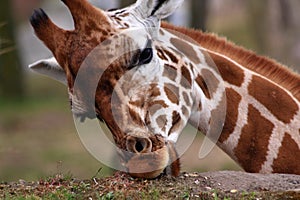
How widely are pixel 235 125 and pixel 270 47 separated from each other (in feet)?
58.7

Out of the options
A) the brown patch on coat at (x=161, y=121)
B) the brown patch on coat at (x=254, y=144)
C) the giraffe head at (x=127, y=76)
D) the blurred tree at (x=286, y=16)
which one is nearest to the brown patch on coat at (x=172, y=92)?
the giraffe head at (x=127, y=76)

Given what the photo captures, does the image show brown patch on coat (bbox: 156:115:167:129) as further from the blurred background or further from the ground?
the blurred background

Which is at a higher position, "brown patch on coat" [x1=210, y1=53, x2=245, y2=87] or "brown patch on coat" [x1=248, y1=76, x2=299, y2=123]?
"brown patch on coat" [x1=210, y1=53, x2=245, y2=87]

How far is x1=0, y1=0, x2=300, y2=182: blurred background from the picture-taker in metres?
15.9

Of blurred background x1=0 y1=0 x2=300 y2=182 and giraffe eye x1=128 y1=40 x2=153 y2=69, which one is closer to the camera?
giraffe eye x1=128 y1=40 x2=153 y2=69

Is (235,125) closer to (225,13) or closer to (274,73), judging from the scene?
(274,73)

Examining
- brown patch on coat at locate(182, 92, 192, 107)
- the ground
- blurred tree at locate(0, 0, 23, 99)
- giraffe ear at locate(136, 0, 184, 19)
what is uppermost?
giraffe ear at locate(136, 0, 184, 19)

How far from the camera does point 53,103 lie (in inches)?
939

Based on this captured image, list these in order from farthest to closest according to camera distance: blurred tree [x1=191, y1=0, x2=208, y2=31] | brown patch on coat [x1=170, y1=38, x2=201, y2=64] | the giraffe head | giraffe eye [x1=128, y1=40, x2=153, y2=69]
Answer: blurred tree [x1=191, y1=0, x2=208, y2=31]
brown patch on coat [x1=170, y1=38, x2=201, y2=64]
giraffe eye [x1=128, y1=40, x2=153, y2=69]
the giraffe head

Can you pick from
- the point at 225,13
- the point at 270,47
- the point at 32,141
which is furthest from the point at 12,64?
the point at 225,13

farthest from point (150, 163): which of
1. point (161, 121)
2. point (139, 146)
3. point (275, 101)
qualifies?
point (275, 101)

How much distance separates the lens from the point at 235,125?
23.7 feet

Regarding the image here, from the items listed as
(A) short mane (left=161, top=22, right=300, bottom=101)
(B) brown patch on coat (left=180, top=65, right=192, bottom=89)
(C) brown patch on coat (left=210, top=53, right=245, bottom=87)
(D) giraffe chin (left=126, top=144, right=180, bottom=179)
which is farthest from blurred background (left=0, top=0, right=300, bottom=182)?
(D) giraffe chin (left=126, top=144, right=180, bottom=179)

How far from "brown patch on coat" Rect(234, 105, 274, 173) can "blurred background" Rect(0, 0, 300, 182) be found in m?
6.11
